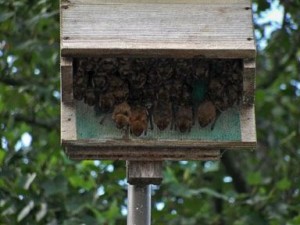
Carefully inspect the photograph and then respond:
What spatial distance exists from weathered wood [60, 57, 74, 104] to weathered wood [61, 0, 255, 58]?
3cm

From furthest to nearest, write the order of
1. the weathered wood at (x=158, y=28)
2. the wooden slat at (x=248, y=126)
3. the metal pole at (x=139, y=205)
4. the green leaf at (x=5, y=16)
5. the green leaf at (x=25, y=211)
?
1. the green leaf at (x=5, y=16)
2. the green leaf at (x=25, y=211)
3. the wooden slat at (x=248, y=126)
4. the weathered wood at (x=158, y=28)
5. the metal pole at (x=139, y=205)

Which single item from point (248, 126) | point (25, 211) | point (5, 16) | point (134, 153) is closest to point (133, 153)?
point (134, 153)

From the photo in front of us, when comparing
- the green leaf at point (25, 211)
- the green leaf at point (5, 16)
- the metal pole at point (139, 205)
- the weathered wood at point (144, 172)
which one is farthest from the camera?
the green leaf at point (5, 16)

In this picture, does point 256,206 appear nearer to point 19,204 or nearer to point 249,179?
point 249,179

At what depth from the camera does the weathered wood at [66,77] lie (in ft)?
12.5

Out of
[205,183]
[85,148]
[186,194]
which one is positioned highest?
[85,148]

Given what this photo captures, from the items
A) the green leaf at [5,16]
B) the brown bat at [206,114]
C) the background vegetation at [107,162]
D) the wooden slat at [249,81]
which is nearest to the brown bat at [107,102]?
the brown bat at [206,114]

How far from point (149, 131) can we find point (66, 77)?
0.29 metres

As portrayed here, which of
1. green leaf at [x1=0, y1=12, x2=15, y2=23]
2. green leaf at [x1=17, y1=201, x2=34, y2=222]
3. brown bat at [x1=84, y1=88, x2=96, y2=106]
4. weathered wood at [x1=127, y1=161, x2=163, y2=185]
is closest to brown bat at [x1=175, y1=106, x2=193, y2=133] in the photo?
weathered wood at [x1=127, y1=161, x2=163, y2=185]

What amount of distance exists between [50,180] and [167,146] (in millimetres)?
1576

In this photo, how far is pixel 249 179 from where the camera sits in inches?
240

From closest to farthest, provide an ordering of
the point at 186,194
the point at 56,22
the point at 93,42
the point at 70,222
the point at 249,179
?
the point at 93,42 → the point at 70,222 → the point at 186,194 → the point at 249,179 → the point at 56,22

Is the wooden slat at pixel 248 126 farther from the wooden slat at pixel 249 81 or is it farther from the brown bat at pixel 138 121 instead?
the brown bat at pixel 138 121

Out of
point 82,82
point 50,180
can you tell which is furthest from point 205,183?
point 82,82
